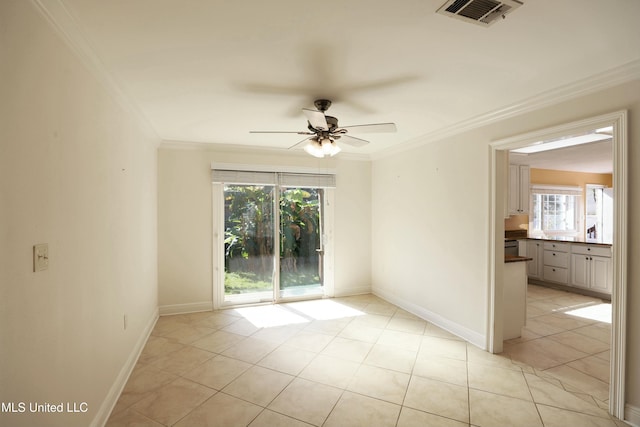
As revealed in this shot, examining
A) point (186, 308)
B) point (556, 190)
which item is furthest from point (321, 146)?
point (556, 190)

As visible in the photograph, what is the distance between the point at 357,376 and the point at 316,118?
218cm

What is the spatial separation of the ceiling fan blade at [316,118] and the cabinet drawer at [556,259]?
537 centimetres

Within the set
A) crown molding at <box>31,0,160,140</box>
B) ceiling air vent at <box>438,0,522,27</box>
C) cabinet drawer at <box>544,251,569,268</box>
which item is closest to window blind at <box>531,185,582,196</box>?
cabinet drawer at <box>544,251,569,268</box>

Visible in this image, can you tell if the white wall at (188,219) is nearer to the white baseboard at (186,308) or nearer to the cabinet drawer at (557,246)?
the white baseboard at (186,308)

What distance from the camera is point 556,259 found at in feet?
18.1

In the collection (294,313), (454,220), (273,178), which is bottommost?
(294,313)

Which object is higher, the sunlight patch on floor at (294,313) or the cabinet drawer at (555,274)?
the cabinet drawer at (555,274)

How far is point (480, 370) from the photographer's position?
107 inches

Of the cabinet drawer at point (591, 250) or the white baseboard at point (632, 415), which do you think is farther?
the cabinet drawer at point (591, 250)

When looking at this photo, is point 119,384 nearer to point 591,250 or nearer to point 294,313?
point 294,313

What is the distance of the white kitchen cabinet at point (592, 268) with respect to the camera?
Answer: 4.82 meters

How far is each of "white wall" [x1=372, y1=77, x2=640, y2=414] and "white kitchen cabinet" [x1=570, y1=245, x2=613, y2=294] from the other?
3222 mm

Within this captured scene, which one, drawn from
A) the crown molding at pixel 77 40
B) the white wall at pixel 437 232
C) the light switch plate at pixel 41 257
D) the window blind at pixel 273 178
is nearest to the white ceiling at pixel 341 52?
the crown molding at pixel 77 40

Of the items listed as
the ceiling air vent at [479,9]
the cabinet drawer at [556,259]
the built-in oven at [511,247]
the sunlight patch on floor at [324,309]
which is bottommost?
the sunlight patch on floor at [324,309]
